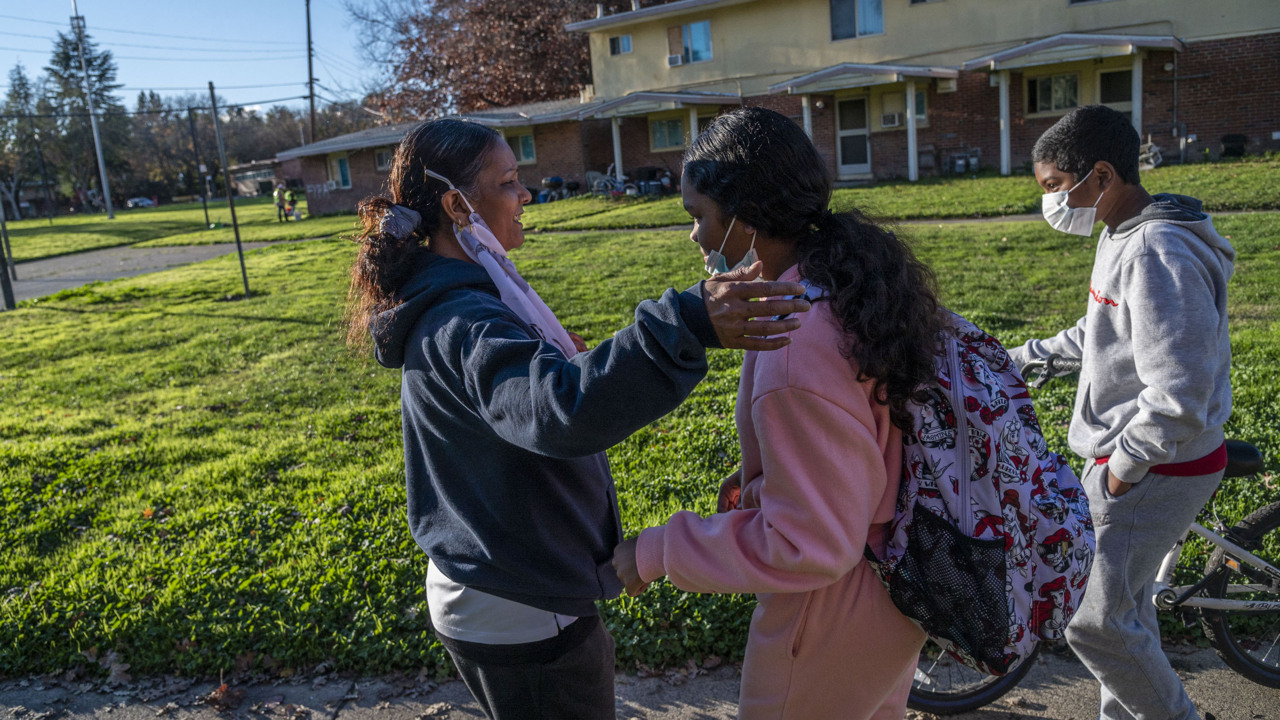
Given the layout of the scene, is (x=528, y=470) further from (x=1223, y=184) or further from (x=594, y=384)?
(x=1223, y=184)

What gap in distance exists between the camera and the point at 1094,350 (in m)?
2.87

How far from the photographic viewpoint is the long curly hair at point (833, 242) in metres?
1.79


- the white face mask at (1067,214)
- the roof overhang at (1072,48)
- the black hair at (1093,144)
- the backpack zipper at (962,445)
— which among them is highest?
the roof overhang at (1072,48)

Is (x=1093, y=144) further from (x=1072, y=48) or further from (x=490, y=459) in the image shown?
(x=1072, y=48)

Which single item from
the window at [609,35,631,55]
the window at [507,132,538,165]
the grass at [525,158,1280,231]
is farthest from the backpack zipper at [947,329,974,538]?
the window at [507,132,538,165]

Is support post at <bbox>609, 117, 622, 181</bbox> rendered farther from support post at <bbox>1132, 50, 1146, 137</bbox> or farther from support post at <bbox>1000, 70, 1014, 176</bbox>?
support post at <bbox>1132, 50, 1146, 137</bbox>

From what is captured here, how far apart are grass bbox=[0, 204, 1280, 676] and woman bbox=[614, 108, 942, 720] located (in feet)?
6.83

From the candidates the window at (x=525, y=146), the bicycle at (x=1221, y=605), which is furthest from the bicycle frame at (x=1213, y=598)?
the window at (x=525, y=146)

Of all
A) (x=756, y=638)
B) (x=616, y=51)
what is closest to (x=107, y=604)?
(x=756, y=638)

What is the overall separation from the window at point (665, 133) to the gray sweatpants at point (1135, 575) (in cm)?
2744

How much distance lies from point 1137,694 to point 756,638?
1.49m

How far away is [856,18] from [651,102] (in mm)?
6366

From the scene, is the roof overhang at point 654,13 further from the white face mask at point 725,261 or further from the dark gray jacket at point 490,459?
the dark gray jacket at point 490,459

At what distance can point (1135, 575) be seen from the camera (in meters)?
2.78
